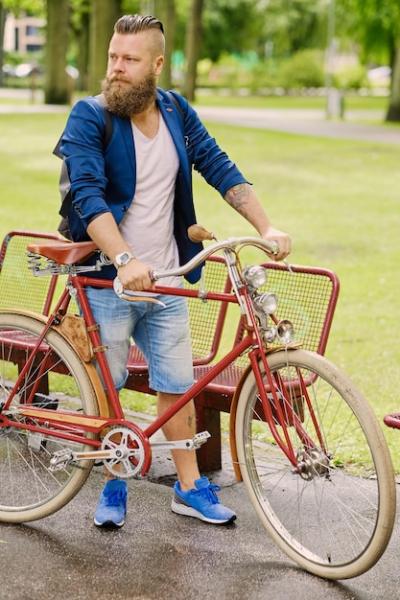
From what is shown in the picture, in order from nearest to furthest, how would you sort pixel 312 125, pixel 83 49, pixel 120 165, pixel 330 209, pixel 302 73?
pixel 120 165, pixel 330 209, pixel 312 125, pixel 83 49, pixel 302 73

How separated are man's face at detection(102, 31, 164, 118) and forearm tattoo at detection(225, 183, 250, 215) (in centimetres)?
50

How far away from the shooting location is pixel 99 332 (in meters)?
4.71

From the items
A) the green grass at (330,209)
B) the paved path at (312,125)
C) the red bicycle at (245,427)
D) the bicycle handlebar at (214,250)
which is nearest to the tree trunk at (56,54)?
the paved path at (312,125)

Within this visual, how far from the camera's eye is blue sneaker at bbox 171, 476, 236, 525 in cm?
482

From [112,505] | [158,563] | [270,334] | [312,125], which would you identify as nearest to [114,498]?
[112,505]

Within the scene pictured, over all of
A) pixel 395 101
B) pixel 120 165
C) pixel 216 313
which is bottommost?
pixel 395 101

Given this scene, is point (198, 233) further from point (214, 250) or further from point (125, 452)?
point (125, 452)

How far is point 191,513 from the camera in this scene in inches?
193

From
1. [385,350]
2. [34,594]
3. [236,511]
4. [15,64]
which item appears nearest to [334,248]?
[385,350]

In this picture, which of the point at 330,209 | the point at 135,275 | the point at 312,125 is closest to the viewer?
the point at 135,275

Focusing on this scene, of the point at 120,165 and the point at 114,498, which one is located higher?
the point at 120,165

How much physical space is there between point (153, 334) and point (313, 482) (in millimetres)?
860

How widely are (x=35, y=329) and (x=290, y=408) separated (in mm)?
1054

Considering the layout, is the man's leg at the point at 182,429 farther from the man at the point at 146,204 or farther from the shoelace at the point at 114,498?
the shoelace at the point at 114,498
